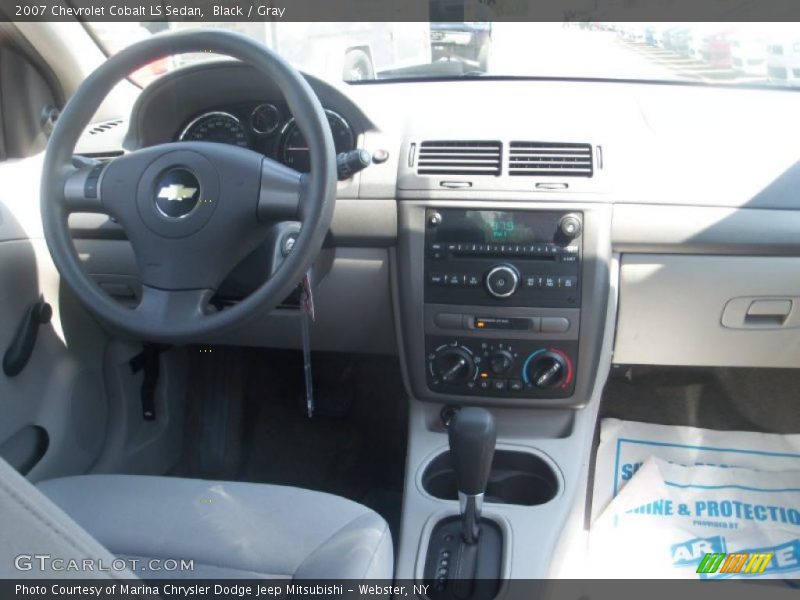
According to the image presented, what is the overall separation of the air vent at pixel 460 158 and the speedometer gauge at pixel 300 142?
0.62ft

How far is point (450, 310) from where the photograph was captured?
5.71ft

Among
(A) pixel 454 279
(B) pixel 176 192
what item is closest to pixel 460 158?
(A) pixel 454 279

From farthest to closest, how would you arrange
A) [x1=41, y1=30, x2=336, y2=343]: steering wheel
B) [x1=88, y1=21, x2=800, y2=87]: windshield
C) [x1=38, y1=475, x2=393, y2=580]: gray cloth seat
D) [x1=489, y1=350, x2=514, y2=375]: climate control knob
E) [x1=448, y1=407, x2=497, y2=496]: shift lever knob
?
[x1=88, y1=21, x2=800, y2=87]: windshield, [x1=489, y1=350, x2=514, y2=375]: climate control knob, [x1=448, y1=407, x2=497, y2=496]: shift lever knob, [x1=41, y1=30, x2=336, y2=343]: steering wheel, [x1=38, y1=475, x2=393, y2=580]: gray cloth seat

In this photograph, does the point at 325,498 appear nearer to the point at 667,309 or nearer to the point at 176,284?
the point at 176,284

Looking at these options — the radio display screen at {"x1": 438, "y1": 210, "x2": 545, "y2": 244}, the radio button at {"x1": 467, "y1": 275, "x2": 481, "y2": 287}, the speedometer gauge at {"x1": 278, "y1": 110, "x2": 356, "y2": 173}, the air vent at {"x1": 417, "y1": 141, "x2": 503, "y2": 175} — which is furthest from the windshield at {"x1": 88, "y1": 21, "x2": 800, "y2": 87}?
the radio button at {"x1": 467, "y1": 275, "x2": 481, "y2": 287}

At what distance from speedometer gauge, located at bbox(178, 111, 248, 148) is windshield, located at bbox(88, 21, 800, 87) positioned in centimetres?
19

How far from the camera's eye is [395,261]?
178 cm

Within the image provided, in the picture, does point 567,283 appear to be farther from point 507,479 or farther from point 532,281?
point 507,479

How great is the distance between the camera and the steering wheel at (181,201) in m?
1.37

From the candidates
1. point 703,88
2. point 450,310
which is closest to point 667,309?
point 450,310

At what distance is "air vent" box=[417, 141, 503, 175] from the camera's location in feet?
5.50

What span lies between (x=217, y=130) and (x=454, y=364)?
815 millimetres

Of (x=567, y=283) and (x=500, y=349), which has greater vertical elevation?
(x=567, y=283)

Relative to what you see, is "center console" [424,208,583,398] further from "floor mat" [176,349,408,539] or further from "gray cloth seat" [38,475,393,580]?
"floor mat" [176,349,408,539]
